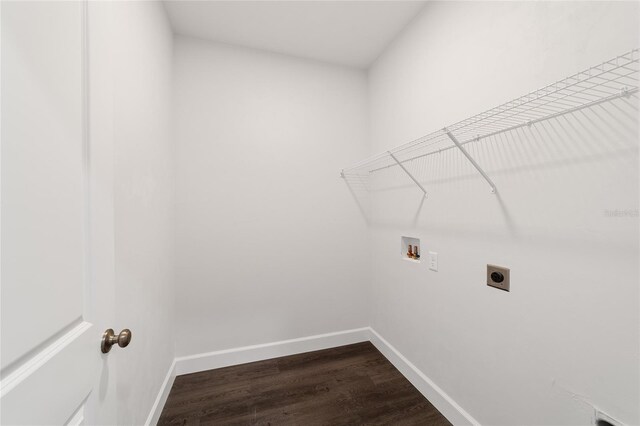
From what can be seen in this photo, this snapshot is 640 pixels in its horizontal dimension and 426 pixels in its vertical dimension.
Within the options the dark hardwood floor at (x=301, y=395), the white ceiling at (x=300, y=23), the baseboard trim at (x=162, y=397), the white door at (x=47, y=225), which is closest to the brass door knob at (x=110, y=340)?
the white door at (x=47, y=225)

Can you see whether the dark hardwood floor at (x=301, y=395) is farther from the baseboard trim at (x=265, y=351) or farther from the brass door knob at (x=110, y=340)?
the brass door knob at (x=110, y=340)

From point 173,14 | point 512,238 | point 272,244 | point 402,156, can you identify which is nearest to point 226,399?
point 272,244

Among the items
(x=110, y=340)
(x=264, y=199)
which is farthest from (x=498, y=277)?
(x=264, y=199)

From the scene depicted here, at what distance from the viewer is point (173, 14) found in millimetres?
1762

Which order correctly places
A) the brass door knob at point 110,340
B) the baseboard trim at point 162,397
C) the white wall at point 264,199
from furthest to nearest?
the white wall at point 264,199
the baseboard trim at point 162,397
the brass door knob at point 110,340

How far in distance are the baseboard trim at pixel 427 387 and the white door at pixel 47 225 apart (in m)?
1.72

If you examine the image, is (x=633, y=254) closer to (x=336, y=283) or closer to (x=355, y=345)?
(x=336, y=283)

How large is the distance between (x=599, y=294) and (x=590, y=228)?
0.24 m

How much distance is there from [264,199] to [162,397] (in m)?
1.48

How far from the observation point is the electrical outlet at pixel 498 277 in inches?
48.0

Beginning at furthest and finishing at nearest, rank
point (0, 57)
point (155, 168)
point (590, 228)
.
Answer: point (155, 168)
point (590, 228)
point (0, 57)

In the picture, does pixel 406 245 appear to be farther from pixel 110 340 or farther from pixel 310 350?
pixel 110 340

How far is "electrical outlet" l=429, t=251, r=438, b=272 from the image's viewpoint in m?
1.64

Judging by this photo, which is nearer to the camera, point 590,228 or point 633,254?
point 633,254
